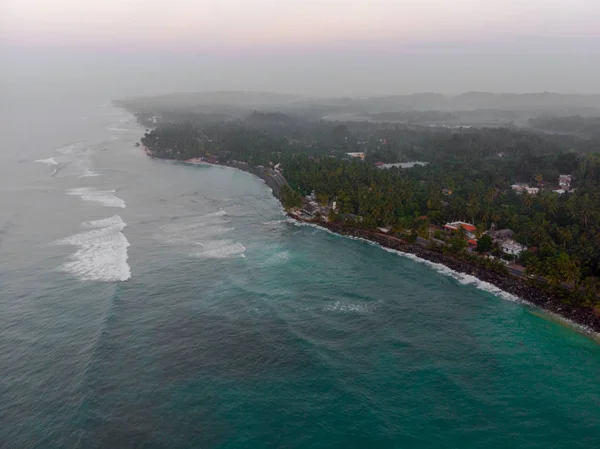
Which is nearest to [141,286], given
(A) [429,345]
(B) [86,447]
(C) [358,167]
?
(B) [86,447]

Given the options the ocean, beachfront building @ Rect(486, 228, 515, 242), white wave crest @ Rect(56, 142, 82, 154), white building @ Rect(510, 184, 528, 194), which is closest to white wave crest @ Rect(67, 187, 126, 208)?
the ocean

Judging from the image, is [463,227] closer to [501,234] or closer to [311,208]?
[501,234]

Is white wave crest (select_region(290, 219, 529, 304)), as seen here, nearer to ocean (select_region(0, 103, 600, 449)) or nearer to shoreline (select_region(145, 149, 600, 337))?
shoreline (select_region(145, 149, 600, 337))

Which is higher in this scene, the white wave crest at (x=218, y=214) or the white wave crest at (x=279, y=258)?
the white wave crest at (x=218, y=214)

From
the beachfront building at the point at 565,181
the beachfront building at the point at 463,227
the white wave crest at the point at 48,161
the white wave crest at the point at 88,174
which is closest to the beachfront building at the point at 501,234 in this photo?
the beachfront building at the point at 463,227

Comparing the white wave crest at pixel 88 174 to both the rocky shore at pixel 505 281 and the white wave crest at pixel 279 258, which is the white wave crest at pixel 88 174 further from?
the white wave crest at pixel 279 258
